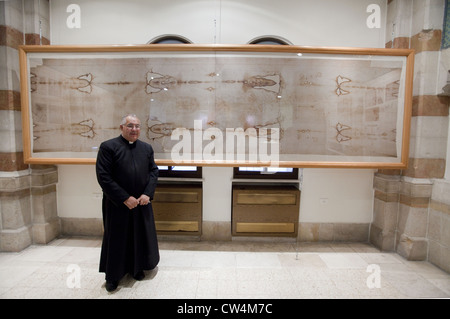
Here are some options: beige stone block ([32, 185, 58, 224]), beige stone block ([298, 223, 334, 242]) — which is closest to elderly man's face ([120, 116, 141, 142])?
beige stone block ([32, 185, 58, 224])

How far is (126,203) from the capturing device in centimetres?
268

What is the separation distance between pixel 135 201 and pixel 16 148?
8.06 ft

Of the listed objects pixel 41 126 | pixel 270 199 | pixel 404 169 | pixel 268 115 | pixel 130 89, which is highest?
pixel 130 89

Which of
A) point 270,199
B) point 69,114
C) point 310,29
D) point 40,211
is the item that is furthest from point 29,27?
point 270,199

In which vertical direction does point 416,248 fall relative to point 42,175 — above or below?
below

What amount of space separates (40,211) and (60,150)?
4.08ft

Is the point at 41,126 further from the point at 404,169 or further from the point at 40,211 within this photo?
the point at 404,169

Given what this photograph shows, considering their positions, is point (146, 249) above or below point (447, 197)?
below

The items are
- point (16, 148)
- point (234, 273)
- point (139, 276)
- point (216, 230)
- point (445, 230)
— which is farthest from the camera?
point (216, 230)

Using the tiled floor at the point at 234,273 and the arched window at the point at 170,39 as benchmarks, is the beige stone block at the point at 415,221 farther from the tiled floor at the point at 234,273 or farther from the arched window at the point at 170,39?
the arched window at the point at 170,39

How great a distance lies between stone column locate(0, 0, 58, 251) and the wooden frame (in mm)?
259

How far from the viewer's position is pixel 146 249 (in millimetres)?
2951

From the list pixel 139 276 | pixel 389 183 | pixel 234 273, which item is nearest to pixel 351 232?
pixel 389 183

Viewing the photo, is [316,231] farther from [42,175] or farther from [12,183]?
[12,183]
